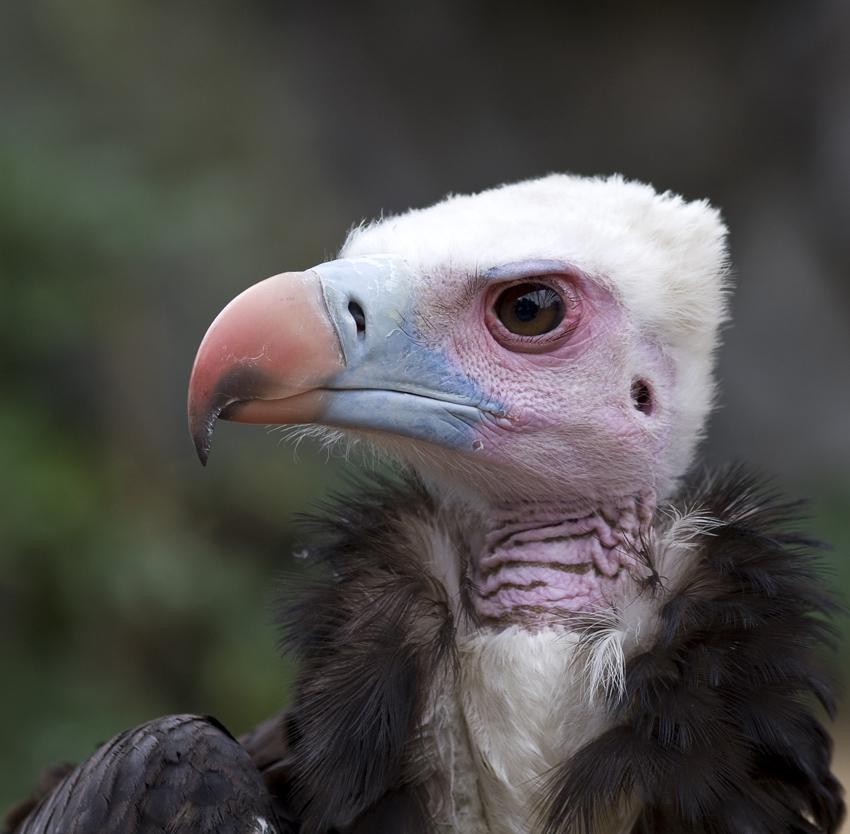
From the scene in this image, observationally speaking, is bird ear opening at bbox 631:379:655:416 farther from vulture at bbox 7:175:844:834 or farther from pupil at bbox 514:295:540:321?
pupil at bbox 514:295:540:321

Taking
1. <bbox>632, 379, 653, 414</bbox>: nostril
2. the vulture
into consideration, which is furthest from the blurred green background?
<bbox>632, 379, 653, 414</bbox>: nostril

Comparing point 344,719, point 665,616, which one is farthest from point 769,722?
point 344,719

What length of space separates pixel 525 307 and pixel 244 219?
3.61 meters

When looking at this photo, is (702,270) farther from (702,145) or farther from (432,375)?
(702,145)

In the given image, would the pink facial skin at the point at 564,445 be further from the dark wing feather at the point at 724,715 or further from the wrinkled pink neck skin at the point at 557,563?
the dark wing feather at the point at 724,715

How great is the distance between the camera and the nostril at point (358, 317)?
1.62m

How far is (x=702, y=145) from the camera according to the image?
25.6ft

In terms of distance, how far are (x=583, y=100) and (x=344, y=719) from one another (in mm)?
7150

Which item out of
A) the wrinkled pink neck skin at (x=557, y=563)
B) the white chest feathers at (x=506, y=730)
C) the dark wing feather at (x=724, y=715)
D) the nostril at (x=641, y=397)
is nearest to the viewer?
the dark wing feather at (x=724, y=715)

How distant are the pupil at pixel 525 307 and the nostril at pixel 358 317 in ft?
0.98

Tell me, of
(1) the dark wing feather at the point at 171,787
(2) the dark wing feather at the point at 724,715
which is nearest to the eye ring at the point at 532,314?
(2) the dark wing feather at the point at 724,715

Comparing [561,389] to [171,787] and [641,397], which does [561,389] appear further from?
[171,787]

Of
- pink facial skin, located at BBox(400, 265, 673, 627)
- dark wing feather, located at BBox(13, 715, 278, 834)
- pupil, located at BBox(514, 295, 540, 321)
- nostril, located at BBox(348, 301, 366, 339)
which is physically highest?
Result: pupil, located at BBox(514, 295, 540, 321)

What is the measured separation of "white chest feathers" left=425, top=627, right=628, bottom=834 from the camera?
1.55m
